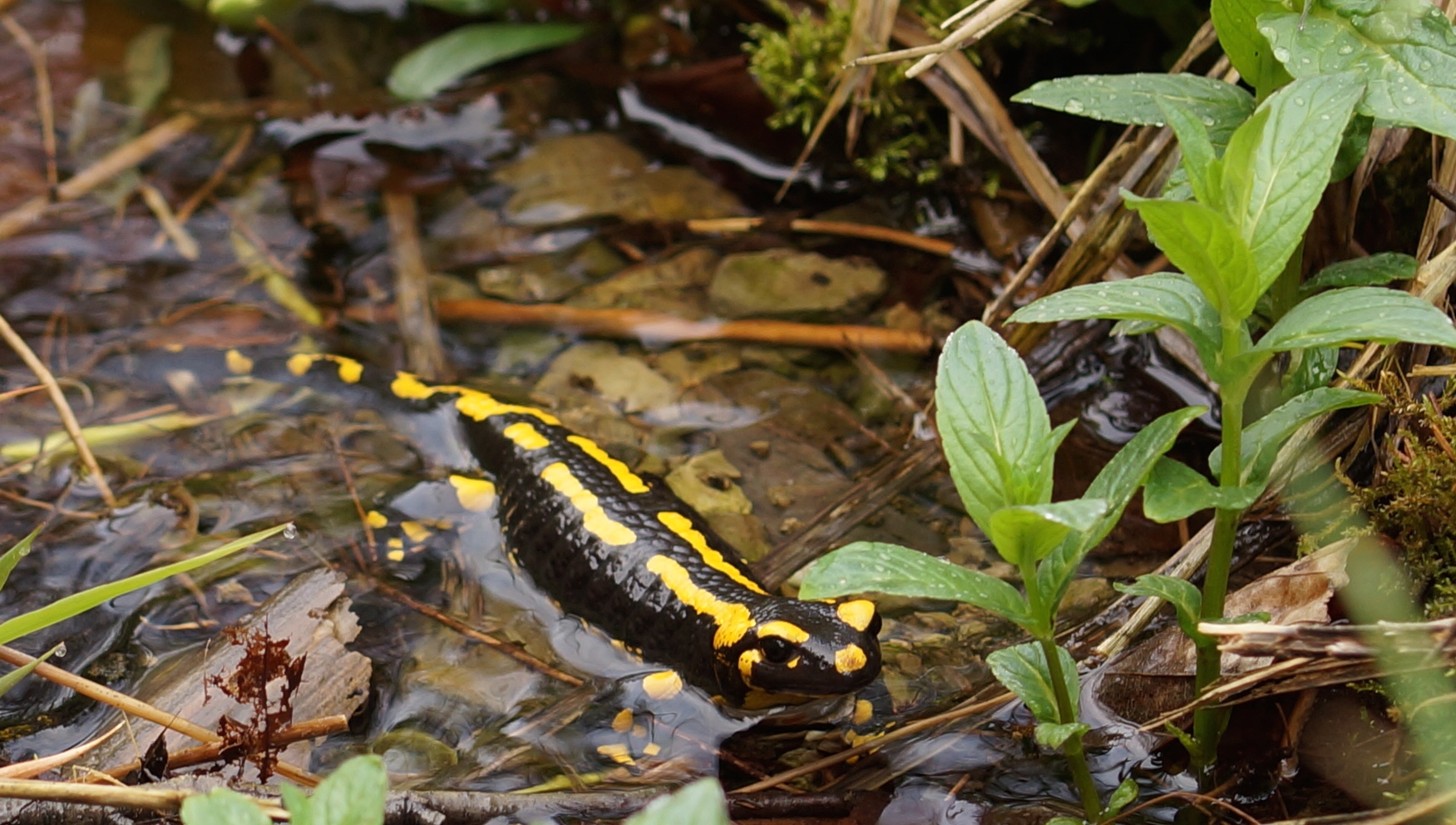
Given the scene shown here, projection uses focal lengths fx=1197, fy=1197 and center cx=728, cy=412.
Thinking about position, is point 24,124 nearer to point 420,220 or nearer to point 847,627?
point 420,220

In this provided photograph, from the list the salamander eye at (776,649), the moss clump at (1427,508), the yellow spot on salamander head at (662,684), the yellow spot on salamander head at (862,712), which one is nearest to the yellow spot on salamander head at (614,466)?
the yellow spot on salamander head at (662,684)

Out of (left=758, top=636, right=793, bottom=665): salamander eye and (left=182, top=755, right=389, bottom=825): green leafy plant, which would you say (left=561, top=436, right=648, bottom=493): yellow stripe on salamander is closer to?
(left=758, top=636, right=793, bottom=665): salamander eye

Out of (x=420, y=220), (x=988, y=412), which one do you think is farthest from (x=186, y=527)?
(x=988, y=412)

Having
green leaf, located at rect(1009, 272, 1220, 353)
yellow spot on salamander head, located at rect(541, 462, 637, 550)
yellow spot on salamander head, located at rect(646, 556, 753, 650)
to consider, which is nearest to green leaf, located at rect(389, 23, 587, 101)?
yellow spot on salamander head, located at rect(541, 462, 637, 550)

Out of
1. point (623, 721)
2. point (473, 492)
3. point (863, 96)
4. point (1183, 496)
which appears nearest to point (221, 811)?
point (623, 721)

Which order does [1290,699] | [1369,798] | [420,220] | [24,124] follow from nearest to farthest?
[1369,798], [1290,699], [420,220], [24,124]

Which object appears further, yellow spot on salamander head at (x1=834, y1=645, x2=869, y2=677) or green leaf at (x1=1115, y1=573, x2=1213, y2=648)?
yellow spot on salamander head at (x1=834, y1=645, x2=869, y2=677)

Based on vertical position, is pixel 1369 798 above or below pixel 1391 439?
below
